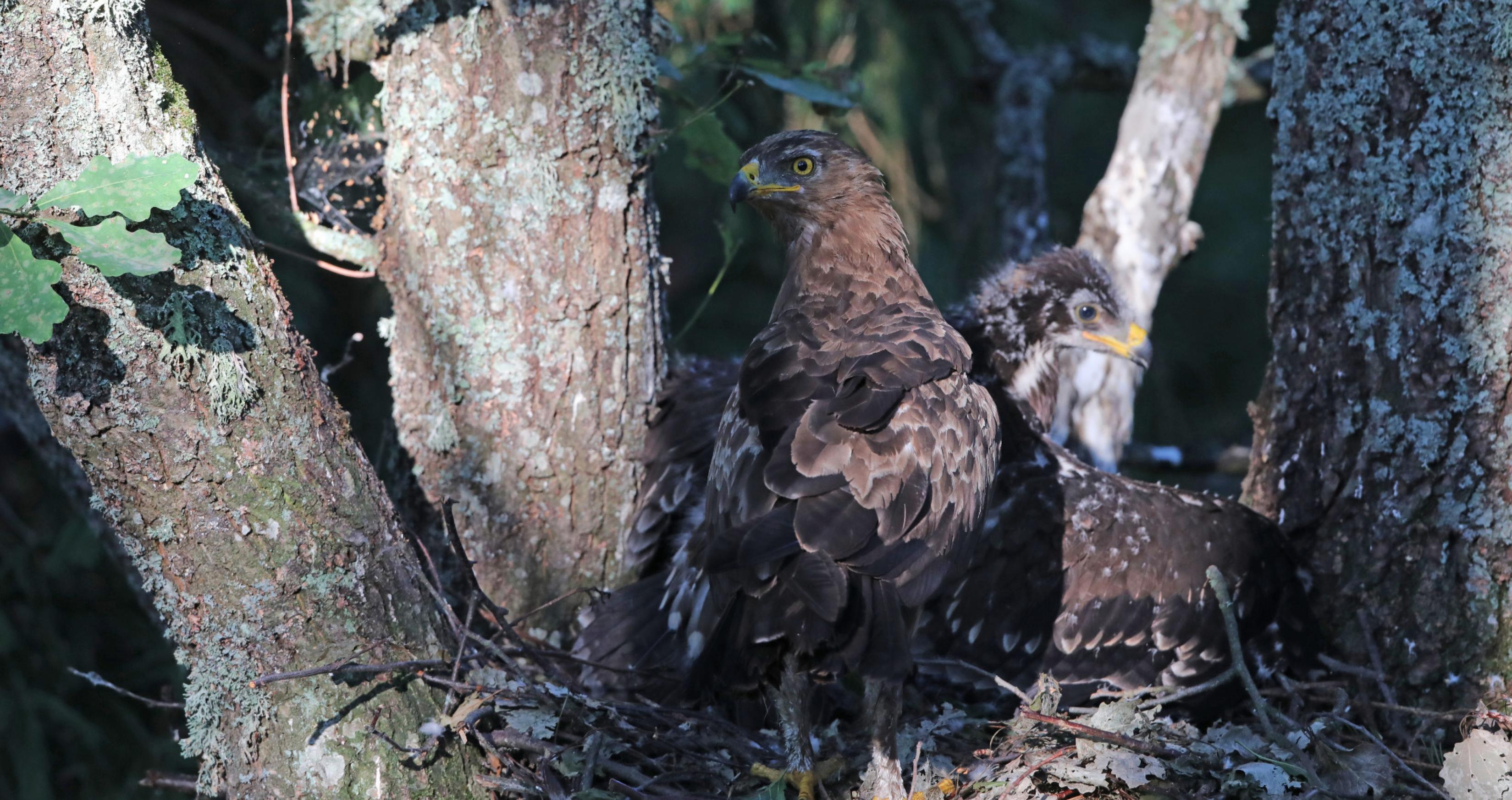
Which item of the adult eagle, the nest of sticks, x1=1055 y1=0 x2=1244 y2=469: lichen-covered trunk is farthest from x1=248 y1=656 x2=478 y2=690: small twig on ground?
x1=1055 y1=0 x2=1244 y2=469: lichen-covered trunk

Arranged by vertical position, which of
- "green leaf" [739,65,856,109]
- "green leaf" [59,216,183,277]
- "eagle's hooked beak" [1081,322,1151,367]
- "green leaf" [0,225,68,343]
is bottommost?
"eagle's hooked beak" [1081,322,1151,367]

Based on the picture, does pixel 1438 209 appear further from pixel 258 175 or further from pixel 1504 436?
pixel 258 175

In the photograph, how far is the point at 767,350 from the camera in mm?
3230

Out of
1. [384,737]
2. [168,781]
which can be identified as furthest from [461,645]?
[168,781]

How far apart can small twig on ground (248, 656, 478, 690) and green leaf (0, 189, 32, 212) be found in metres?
1.04

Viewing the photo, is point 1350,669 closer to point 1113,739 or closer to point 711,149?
point 1113,739

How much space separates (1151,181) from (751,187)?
221cm

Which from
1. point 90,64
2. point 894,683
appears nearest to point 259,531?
point 90,64

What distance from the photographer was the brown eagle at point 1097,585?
3.70 metres

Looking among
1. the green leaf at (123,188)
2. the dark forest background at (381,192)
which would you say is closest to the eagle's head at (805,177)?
the dark forest background at (381,192)

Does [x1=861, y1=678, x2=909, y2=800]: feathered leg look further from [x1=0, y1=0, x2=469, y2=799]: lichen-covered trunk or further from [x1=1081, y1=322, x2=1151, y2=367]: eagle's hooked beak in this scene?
[x1=1081, y1=322, x2=1151, y2=367]: eagle's hooked beak

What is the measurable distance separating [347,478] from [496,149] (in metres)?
1.20

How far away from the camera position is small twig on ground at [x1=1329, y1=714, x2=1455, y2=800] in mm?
2836

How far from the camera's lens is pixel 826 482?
2.69 m
